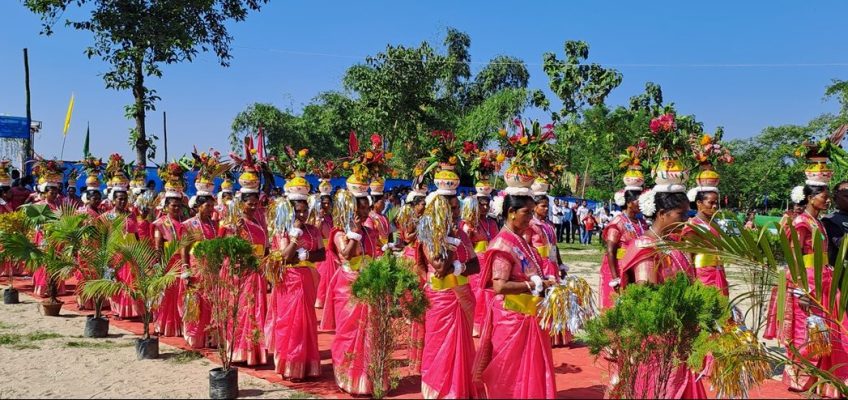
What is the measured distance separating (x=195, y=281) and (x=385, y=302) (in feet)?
10.6

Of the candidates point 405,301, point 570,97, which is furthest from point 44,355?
point 570,97

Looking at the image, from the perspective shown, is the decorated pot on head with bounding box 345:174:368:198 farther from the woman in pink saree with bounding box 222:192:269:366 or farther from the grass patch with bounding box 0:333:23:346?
the grass patch with bounding box 0:333:23:346

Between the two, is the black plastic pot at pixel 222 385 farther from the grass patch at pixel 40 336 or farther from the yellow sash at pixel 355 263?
the grass patch at pixel 40 336

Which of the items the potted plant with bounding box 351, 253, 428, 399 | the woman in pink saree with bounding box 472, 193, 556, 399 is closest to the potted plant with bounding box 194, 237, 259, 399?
the potted plant with bounding box 351, 253, 428, 399

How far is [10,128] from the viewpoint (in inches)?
860

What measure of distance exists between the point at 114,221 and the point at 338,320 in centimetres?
402

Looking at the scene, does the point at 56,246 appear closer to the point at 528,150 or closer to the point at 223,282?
the point at 223,282

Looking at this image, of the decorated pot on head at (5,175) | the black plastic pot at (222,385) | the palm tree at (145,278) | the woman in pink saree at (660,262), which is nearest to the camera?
the woman in pink saree at (660,262)

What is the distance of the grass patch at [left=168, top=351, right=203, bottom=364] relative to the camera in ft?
24.7

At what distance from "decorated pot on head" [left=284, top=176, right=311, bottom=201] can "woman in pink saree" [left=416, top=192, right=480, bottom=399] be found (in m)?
1.80

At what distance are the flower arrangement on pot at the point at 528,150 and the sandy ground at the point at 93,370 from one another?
113 inches

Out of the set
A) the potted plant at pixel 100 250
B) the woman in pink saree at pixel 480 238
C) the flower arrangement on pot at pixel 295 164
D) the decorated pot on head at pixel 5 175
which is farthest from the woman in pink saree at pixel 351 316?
the decorated pot on head at pixel 5 175

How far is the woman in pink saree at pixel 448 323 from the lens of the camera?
18.2 ft

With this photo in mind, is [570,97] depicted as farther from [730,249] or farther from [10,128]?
[730,249]
